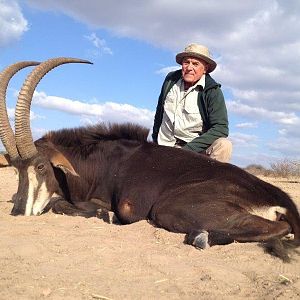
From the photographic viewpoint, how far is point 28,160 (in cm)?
582

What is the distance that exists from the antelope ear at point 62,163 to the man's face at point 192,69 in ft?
8.96

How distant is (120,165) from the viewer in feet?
19.3

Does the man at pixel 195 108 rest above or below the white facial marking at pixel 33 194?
above

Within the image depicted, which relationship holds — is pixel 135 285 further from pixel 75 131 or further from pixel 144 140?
pixel 75 131

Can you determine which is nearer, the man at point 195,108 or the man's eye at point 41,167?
the man's eye at point 41,167

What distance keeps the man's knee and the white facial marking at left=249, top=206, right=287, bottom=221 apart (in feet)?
7.01

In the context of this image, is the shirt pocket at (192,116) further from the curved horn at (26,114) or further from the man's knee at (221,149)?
the curved horn at (26,114)

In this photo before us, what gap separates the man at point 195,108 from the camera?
23.0 ft

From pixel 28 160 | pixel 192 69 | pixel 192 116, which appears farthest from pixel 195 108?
pixel 28 160

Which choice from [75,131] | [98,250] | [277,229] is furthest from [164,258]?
[75,131]

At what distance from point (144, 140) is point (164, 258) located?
270 cm

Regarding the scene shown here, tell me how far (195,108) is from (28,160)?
302cm

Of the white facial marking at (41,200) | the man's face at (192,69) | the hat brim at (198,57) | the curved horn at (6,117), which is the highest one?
the hat brim at (198,57)

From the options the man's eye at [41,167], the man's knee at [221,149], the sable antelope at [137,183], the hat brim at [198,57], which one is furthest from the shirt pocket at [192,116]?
the man's eye at [41,167]
